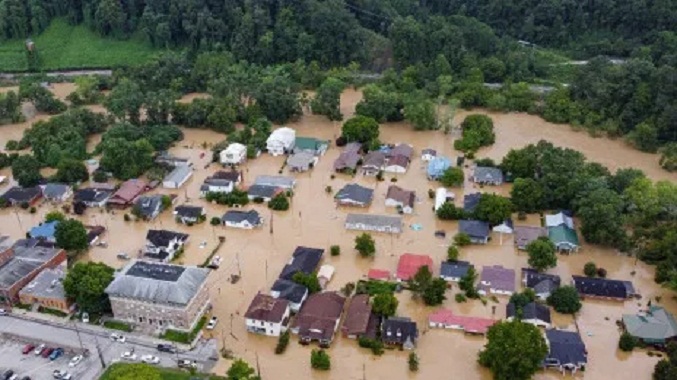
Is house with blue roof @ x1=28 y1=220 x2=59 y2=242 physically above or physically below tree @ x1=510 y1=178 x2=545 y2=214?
below

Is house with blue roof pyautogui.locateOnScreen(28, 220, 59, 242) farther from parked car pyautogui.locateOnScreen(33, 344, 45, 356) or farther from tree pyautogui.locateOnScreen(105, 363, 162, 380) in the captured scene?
tree pyautogui.locateOnScreen(105, 363, 162, 380)

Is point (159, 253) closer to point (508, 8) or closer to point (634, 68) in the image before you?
point (634, 68)

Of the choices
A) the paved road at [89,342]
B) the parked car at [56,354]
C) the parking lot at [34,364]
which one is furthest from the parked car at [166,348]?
the parked car at [56,354]

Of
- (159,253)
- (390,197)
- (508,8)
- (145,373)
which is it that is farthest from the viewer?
(508,8)

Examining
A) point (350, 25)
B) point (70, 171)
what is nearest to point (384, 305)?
point (70, 171)

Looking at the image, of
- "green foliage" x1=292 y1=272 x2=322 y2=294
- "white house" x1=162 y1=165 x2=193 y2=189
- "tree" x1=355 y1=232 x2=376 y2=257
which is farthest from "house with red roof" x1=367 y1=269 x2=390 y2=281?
"white house" x1=162 y1=165 x2=193 y2=189

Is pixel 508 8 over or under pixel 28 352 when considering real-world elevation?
over

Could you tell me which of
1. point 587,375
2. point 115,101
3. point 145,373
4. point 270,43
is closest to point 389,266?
point 587,375
